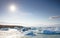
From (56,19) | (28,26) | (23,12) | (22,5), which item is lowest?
(28,26)

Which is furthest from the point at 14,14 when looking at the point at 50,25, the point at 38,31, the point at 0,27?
the point at 50,25

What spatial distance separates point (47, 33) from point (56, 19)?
26 cm

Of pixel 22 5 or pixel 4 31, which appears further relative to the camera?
pixel 22 5

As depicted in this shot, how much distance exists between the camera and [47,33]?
1.48 metres

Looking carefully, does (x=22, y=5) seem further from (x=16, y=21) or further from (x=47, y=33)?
(x=47, y=33)

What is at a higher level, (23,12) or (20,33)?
(23,12)

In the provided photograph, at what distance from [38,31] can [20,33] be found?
269 mm

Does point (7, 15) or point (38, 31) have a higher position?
point (7, 15)

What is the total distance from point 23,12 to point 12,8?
7.2 inches

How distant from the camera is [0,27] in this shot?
151cm

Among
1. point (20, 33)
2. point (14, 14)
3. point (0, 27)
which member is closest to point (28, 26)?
point (20, 33)

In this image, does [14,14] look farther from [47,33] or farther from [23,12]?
[47,33]

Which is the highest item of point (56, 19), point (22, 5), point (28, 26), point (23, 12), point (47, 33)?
point (22, 5)

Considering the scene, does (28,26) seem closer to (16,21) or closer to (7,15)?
(16,21)
